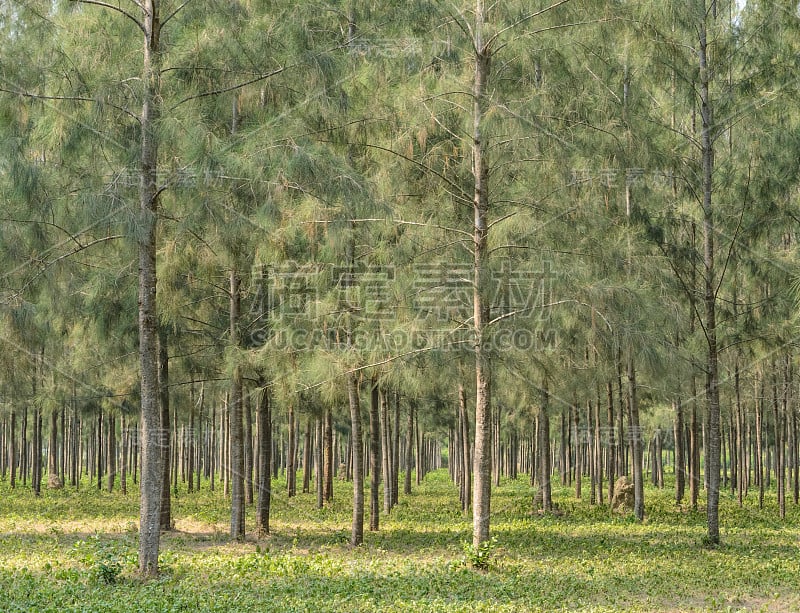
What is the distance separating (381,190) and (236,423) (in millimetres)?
5317

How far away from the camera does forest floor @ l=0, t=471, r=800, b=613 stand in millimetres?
9367

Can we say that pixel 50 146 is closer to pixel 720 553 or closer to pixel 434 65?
pixel 434 65

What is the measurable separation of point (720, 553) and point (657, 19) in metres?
9.44

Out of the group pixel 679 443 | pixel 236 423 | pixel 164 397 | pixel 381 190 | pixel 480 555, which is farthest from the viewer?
pixel 679 443

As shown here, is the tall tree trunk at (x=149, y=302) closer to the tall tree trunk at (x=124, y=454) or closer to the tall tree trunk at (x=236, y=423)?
the tall tree trunk at (x=236, y=423)

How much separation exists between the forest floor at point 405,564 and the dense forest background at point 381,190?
855 mm

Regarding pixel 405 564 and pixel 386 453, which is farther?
pixel 386 453

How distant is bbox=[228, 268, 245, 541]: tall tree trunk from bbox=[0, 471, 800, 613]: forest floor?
42 centimetres

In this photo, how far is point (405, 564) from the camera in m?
12.5

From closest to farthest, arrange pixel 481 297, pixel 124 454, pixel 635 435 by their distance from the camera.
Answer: pixel 481 297 < pixel 635 435 < pixel 124 454

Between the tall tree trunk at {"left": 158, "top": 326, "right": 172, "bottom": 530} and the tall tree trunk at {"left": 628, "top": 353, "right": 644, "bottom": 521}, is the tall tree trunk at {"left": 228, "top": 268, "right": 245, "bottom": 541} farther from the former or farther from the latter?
the tall tree trunk at {"left": 628, "top": 353, "right": 644, "bottom": 521}

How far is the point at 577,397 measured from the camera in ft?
73.1

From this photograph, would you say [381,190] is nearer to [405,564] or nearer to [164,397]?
[405,564]

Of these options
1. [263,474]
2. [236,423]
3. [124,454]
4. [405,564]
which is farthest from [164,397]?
[124,454]
